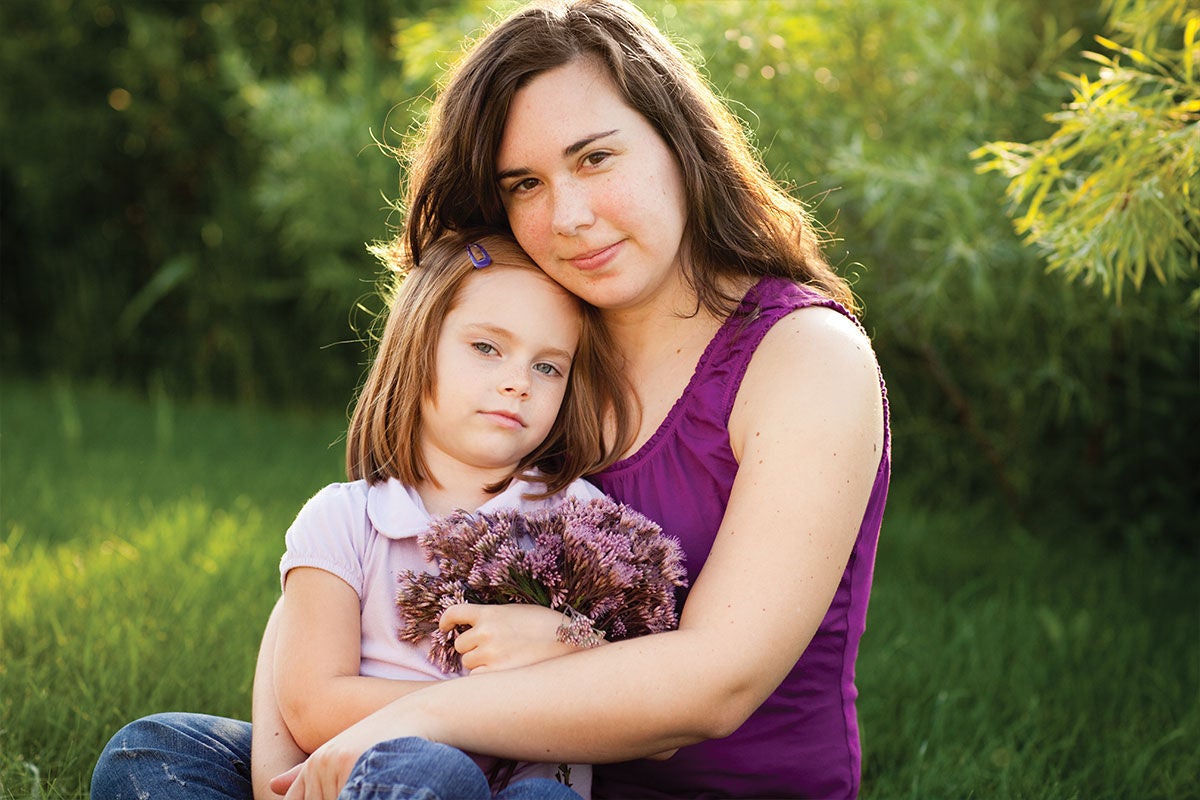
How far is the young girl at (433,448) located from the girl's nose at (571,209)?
6.1 inches

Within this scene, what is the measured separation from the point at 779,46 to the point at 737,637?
2480 mm

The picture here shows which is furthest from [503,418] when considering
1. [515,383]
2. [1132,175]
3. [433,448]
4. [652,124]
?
[1132,175]

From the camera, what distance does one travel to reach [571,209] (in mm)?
2082

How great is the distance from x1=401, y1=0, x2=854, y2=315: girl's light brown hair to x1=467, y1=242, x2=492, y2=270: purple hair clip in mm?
92

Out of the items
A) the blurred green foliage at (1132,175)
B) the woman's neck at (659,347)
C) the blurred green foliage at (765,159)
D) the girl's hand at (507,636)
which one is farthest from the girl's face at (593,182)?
the blurred green foliage at (765,159)

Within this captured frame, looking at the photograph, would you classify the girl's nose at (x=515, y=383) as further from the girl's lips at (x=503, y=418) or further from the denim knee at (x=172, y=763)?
the denim knee at (x=172, y=763)

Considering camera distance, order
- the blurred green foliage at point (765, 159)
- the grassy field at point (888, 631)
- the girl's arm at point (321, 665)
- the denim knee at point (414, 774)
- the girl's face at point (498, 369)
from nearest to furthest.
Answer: the denim knee at point (414, 774)
the girl's arm at point (321, 665)
the girl's face at point (498, 369)
the grassy field at point (888, 631)
the blurred green foliage at point (765, 159)

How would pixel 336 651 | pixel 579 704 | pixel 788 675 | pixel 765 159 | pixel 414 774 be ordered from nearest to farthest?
pixel 414 774, pixel 579 704, pixel 336 651, pixel 788 675, pixel 765 159

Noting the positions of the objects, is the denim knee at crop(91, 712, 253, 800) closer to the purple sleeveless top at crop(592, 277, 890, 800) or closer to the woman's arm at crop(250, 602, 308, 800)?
the woman's arm at crop(250, 602, 308, 800)

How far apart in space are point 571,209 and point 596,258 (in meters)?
0.10

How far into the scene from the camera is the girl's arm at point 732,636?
1723 mm

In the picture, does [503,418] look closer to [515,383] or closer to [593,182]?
[515,383]

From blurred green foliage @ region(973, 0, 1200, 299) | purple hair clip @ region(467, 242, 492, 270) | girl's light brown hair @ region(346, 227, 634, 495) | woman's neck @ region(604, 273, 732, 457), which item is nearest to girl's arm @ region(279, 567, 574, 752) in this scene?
girl's light brown hair @ region(346, 227, 634, 495)

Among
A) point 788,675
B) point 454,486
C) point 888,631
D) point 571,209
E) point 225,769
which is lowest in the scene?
point 888,631
